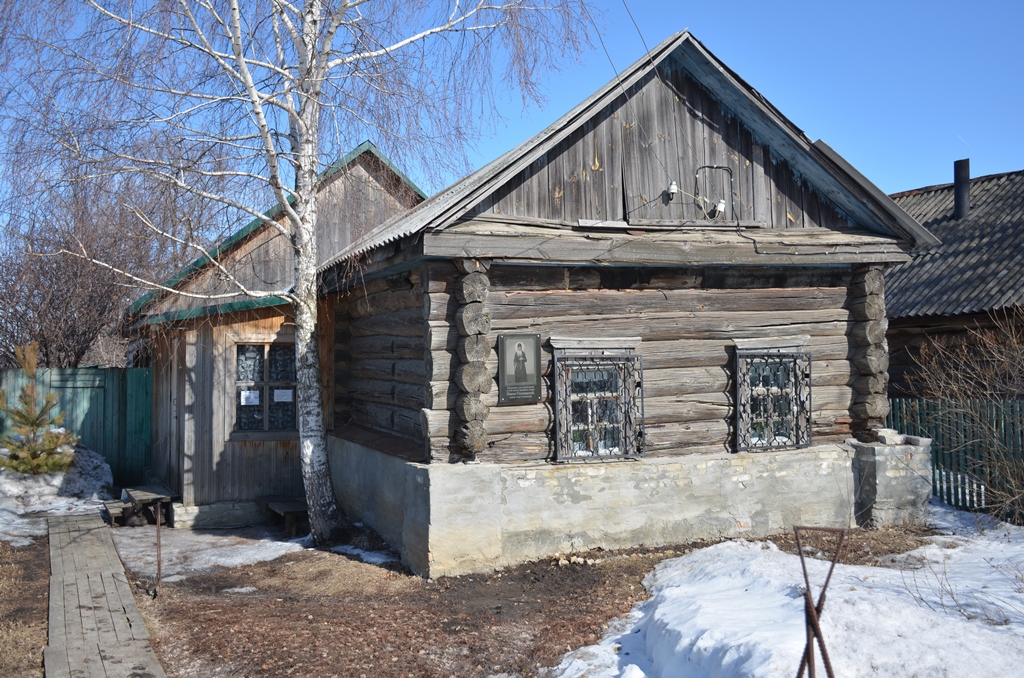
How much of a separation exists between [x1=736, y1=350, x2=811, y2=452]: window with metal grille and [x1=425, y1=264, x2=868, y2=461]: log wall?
0.20 metres

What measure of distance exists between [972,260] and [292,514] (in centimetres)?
1268

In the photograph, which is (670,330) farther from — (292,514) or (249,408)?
(249,408)

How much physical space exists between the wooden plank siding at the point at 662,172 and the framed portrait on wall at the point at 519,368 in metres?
1.37

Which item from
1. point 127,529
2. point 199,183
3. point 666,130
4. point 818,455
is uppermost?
point 666,130

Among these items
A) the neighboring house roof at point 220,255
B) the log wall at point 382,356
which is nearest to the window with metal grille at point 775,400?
the log wall at point 382,356

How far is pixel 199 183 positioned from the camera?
8.21 metres

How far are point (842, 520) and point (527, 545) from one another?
4.05 metres

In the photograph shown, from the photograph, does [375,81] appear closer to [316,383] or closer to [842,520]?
[316,383]

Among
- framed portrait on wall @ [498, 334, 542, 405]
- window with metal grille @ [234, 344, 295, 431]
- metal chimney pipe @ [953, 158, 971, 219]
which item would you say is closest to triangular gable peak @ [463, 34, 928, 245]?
framed portrait on wall @ [498, 334, 542, 405]

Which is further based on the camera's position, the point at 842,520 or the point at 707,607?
the point at 842,520

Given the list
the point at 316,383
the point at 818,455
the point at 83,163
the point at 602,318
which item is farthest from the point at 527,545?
the point at 83,163

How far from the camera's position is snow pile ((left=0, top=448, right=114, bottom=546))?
11352 millimetres

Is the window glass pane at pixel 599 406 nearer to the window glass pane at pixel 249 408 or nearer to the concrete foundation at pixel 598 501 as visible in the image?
the concrete foundation at pixel 598 501

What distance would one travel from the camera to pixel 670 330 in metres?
9.05
